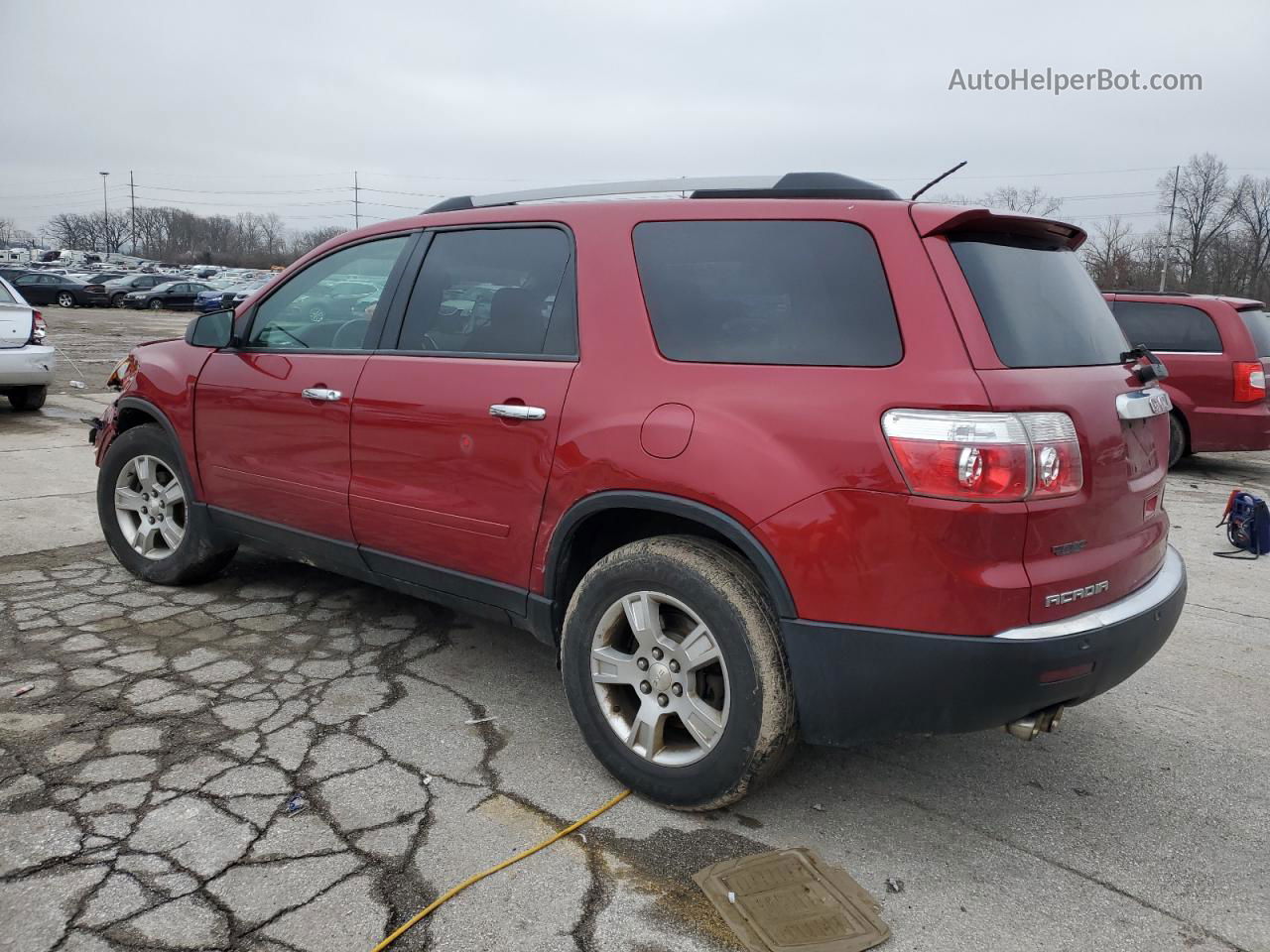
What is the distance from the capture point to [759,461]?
2.63 m

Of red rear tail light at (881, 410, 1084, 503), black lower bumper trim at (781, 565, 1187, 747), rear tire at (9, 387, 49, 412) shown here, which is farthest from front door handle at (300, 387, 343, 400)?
rear tire at (9, 387, 49, 412)

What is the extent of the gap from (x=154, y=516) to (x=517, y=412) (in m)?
2.60

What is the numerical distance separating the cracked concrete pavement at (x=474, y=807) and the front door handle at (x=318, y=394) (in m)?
1.07

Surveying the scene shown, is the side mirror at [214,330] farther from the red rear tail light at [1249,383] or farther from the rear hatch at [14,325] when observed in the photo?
the red rear tail light at [1249,383]

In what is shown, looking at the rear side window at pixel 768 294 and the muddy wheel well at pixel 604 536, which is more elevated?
the rear side window at pixel 768 294

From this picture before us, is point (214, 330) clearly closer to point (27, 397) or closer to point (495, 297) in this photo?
point (495, 297)

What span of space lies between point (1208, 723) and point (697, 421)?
8.04 feet

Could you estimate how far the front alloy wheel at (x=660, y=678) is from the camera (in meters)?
2.82

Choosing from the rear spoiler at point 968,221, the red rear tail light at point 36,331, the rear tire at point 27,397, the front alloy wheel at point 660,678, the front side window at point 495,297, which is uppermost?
the rear spoiler at point 968,221

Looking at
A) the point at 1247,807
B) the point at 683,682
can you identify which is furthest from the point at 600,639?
the point at 1247,807

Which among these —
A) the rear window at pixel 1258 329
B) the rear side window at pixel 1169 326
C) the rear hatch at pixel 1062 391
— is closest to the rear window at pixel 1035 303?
the rear hatch at pixel 1062 391

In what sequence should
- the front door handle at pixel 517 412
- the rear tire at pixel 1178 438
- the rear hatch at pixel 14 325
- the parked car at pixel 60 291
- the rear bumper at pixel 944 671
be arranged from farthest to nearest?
the parked car at pixel 60 291 < the rear hatch at pixel 14 325 < the rear tire at pixel 1178 438 < the front door handle at pixel 517 412 < the rear bumper at pixel 944 671

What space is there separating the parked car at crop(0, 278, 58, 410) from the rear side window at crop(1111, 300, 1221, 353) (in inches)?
433

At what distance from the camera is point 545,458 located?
10.2ft
